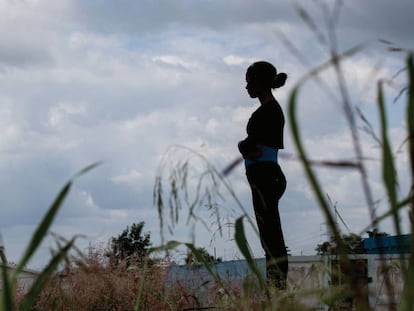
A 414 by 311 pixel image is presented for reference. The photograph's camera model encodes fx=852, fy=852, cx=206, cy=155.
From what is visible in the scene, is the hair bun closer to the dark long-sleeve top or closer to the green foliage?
the dark long-sleeve top

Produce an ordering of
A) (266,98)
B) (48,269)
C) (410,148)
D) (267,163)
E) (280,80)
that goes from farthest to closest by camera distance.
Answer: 1. (280,80)
2. (266,98)
3. (267,163)
4. (48,269)
5. (410,148)

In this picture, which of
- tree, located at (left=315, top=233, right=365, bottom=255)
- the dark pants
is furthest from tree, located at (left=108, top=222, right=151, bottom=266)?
tree, located at (left=315, top=233, right=365, bottom=255)

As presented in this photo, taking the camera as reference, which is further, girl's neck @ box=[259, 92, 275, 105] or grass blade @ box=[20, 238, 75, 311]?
girl's neck @ box=[259, 92, 275, 105]

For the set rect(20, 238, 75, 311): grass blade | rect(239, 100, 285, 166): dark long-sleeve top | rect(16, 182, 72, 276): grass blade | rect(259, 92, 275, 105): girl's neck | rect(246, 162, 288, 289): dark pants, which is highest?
rect(259, 92, 275, 105): girl's neck

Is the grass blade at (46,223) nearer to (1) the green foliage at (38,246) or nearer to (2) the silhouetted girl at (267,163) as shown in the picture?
(1) the green foliage at (38,246)

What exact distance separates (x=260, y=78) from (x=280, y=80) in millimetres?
263

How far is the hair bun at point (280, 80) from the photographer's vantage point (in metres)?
5.62

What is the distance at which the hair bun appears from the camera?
5625mm

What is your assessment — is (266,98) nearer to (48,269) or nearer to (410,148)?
(48,269)

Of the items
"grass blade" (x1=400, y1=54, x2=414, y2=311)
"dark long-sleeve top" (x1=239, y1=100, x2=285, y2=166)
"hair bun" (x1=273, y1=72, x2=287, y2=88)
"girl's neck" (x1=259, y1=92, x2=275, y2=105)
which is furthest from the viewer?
"hair bun" (x1=273, y1=72, x2=287, y2=88)

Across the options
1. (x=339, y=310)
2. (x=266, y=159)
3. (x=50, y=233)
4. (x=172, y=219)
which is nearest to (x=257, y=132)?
(x=266, y=159)

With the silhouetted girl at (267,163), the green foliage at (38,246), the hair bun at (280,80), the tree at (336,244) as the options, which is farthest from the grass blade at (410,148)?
the hair bun at (280,80)

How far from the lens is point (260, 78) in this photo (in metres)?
5.42

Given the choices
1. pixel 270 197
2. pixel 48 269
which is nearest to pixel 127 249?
pixel 270 197
